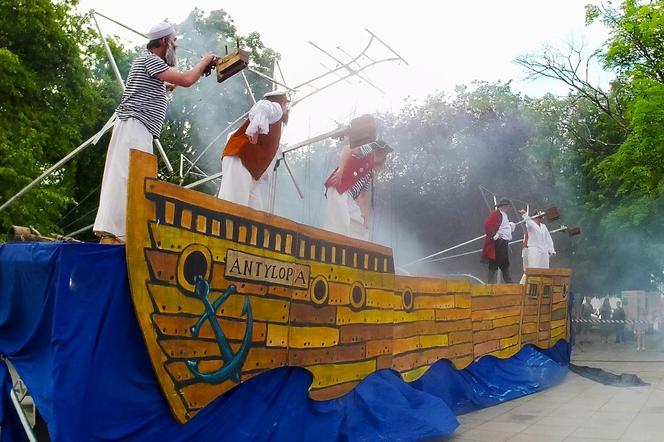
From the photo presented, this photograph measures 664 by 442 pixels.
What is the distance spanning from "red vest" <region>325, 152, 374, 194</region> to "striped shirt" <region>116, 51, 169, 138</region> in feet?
6.66

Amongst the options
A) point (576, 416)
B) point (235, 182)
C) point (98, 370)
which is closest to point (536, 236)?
point (576, 416)

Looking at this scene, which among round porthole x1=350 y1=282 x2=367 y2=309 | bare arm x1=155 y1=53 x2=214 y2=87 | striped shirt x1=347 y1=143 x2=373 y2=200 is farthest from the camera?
striped shirt x1=347 y1=143 x2=373 y2=200

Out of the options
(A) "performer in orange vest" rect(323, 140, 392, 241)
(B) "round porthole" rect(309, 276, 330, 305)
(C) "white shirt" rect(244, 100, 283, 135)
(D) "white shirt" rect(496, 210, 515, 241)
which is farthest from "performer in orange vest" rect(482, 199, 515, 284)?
(C) "white shirt" rect(244, 100, 283, 135)

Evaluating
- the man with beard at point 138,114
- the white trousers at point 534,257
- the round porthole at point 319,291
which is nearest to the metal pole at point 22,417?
the man with beard at point 138,114

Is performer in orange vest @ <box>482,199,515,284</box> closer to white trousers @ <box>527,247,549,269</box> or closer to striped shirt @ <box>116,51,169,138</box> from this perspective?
white trousers @ <box>527,247,549,269</box>

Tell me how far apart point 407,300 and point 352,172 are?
122 centimetres

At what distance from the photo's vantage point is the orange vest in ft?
13.2

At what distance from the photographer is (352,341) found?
4.32 m

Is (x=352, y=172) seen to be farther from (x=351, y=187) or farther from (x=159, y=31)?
(x=159, y=31)

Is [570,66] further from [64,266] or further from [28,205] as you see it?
[64,266]

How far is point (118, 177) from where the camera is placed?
3.22 meters

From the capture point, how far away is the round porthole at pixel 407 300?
509 cm

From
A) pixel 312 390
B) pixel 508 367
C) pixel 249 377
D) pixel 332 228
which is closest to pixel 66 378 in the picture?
pixel 249 377

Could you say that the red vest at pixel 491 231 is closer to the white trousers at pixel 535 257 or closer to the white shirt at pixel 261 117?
the white trousers at pixel 535 257
